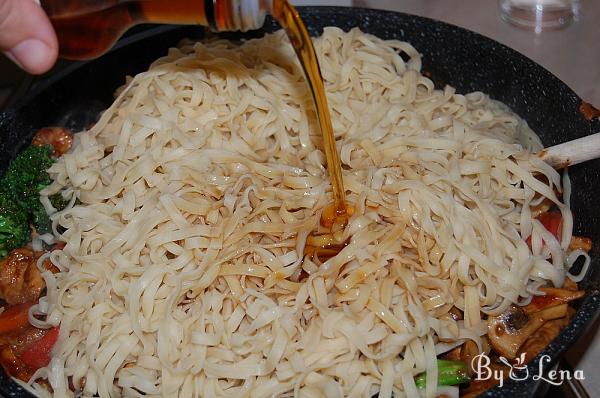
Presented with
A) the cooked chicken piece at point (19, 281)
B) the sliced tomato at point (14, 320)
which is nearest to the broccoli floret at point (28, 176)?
the cooked chicken piece at point (19, 281)

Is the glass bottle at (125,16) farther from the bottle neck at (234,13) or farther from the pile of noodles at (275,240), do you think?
the pile of noodles at (275,240)

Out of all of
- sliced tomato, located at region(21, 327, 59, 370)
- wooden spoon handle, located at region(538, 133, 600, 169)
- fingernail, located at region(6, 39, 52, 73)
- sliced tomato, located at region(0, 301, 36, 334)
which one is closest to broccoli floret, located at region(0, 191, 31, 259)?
sliced tomato, located at region(0, 301, 36, 334)

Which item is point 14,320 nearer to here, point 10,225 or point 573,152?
point 10,225

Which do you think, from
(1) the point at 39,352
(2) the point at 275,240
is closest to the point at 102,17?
(2) the point at 275,240

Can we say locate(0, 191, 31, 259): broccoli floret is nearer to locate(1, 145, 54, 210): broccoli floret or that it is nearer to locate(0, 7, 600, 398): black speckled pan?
locate(1, 145, 54, 210): broccoli floret

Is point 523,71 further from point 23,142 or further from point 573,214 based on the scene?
point 23,142
